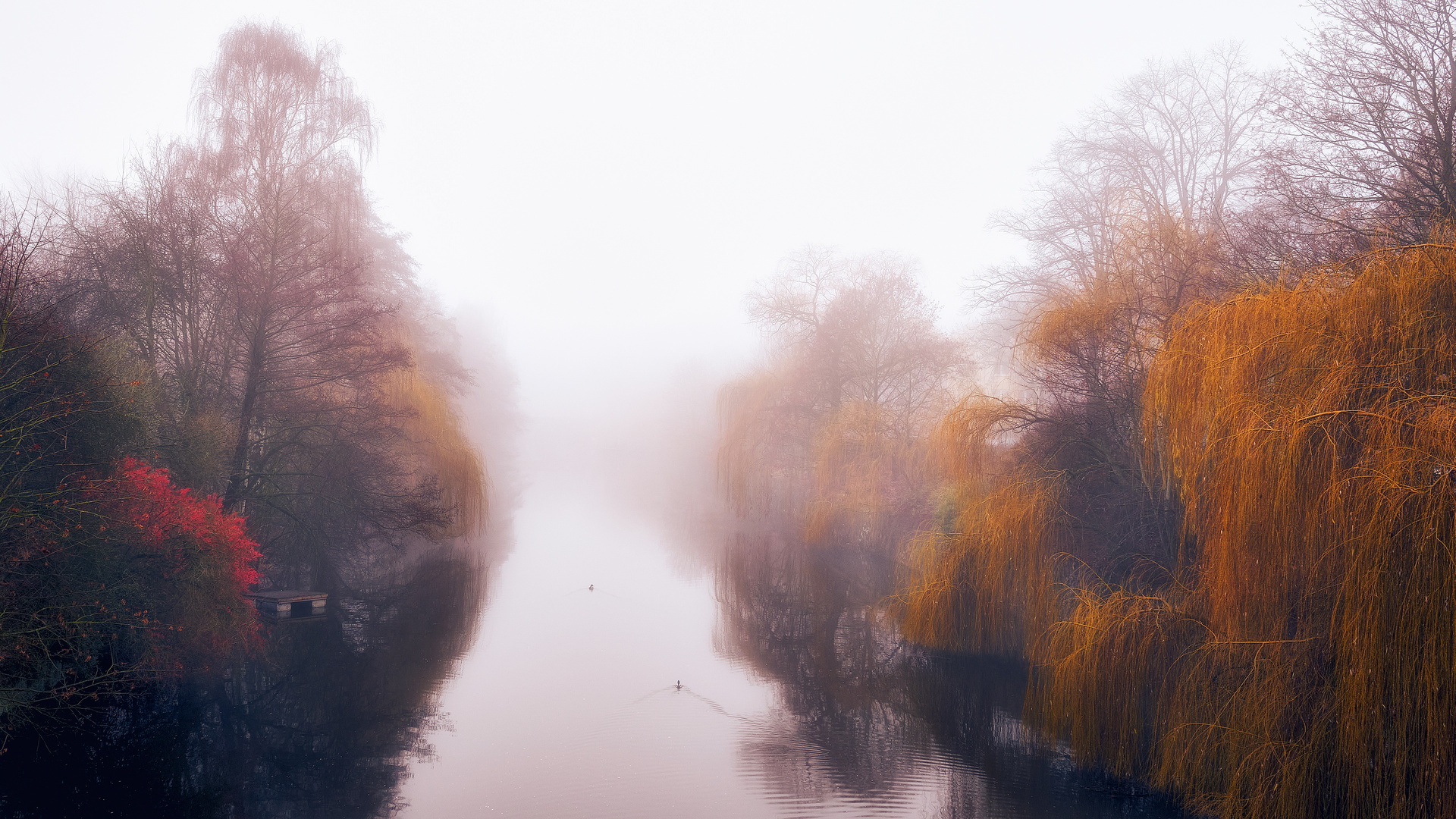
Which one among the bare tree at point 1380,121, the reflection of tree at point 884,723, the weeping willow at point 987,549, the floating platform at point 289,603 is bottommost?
the reflection of tree at point 884,723

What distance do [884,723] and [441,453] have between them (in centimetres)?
1168

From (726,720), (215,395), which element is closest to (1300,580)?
(726,720)

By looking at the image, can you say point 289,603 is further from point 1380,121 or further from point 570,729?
point 1380,121

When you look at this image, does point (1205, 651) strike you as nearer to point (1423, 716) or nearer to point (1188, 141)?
point (1423, 716)

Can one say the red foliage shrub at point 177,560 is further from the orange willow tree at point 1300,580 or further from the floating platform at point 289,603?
the orange willow tree at point 1300,580

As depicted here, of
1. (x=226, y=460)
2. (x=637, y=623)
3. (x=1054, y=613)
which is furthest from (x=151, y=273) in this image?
(x=1054, y=613)

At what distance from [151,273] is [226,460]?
132 inches

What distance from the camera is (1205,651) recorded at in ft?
22.9

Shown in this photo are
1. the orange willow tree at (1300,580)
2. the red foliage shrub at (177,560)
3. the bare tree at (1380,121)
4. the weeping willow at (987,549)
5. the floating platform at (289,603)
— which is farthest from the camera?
the floating platform at (289,603)

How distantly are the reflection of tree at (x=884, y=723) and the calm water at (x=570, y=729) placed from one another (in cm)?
4

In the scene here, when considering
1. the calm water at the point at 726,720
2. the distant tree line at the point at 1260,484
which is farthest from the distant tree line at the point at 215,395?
the distant tree line at the point at 1260,484

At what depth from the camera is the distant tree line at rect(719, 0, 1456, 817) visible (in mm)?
5039

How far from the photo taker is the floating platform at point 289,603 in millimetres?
14438

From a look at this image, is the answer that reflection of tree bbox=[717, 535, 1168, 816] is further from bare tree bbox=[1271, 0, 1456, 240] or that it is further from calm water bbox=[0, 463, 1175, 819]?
bare tree bbox=[1271, 0, 1456, 240]
